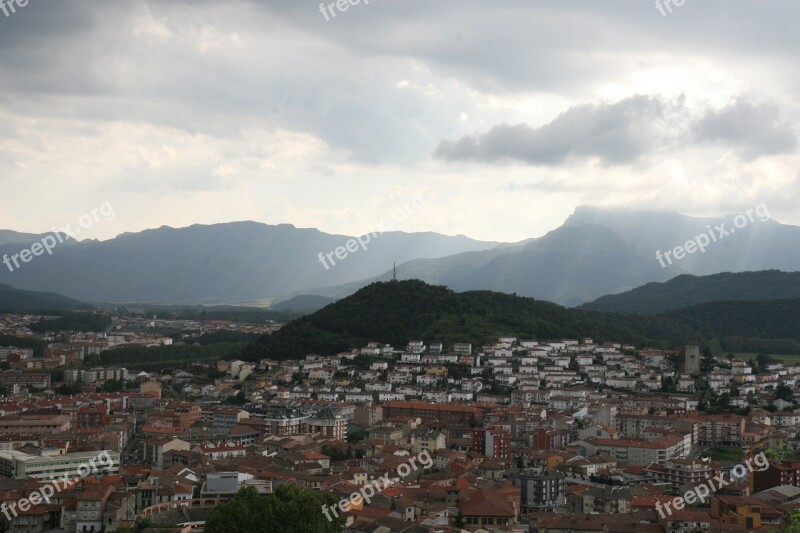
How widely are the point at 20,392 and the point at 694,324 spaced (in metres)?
38.8

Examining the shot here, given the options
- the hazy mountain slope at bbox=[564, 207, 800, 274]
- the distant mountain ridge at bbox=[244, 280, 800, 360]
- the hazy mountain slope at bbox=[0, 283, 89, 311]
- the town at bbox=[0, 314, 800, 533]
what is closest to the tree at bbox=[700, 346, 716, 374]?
the town at bbox=[0, 314, 800, 533]

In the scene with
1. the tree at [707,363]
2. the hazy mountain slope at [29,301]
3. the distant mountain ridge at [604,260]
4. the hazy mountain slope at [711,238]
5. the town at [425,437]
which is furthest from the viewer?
the hazy mountain slope at [711,238]

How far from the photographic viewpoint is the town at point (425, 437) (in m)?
19.9

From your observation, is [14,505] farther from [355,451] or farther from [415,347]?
[415,347]

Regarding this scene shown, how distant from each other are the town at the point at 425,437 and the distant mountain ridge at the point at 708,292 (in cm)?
3307

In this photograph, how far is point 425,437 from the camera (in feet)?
96.0

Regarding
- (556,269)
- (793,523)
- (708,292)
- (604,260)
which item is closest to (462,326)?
(793,523)

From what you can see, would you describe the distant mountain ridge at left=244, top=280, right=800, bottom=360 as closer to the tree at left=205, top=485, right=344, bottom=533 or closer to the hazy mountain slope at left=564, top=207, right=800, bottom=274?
the tree at left=205, top=485, right=344, bottom=533

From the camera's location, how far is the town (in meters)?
19.9

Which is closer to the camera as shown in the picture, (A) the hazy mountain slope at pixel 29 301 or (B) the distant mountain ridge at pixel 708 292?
(B) the distant mountain ridge at pixel 708 292

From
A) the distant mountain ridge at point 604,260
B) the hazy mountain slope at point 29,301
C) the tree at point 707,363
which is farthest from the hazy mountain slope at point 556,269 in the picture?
the tree at point 707,363

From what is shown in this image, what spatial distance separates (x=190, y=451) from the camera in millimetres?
26188

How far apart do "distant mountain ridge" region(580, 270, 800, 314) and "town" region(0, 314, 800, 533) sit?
33073mm

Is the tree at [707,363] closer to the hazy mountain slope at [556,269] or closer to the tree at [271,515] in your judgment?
the tree at [271,515]
